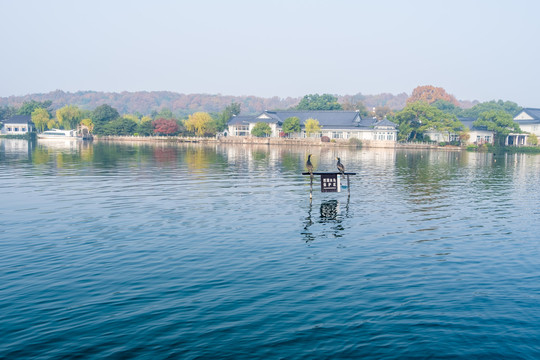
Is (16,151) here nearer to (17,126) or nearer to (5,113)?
(17,126)

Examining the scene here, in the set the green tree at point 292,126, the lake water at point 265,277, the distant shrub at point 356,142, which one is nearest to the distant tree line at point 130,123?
the green tree at point 292,126

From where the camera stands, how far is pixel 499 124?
104 metres

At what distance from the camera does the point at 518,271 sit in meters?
14.8

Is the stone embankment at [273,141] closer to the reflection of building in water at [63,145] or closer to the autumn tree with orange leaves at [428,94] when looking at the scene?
the reflection of building in water at [63,145]

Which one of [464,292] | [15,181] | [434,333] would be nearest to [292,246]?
[464,292]

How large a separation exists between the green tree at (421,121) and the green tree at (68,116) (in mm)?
100469

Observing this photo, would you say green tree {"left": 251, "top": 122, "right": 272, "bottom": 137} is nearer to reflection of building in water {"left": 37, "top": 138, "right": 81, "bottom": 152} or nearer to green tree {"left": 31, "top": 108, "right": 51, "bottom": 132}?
reflection of building in water {"left": 37, "top": 138, "right": 81, "bottom": 152}

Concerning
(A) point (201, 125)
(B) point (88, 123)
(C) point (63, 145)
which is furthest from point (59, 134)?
(C) point (63, 145)

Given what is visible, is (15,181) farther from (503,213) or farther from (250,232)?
(503,213)

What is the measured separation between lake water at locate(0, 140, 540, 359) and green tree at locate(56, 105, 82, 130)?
128 metres

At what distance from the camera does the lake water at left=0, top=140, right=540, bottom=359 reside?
9.73 m

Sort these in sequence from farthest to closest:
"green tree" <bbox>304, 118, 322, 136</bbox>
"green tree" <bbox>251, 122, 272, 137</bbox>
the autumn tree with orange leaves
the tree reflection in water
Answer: the autumn tree with orange leaves → "green tree" <bbox>251, 122, 272, 137</bbox> → "green tree" <bbox>304, 118, 322, 136</bbox> → the tree reflection in water

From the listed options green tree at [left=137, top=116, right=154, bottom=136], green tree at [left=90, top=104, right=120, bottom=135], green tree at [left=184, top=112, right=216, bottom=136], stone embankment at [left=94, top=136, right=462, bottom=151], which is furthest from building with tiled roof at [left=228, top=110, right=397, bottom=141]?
green tree at [left=90, top=104, right=120, bottom=135]

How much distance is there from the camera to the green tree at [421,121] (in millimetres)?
103662
